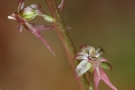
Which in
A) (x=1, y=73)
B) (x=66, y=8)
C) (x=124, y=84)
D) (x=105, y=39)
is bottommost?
(x=124, y=84)

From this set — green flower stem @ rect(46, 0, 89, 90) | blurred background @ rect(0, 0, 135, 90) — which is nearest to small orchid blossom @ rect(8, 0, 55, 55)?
green flower stem @ rect(46, 0, 89, 90)

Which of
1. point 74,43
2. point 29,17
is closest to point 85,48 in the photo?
point 29,17

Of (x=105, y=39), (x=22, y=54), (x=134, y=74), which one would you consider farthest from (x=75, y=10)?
(x=134, y=74)

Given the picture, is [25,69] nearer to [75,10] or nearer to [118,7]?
[75,10]

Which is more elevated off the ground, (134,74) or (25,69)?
(25,69)

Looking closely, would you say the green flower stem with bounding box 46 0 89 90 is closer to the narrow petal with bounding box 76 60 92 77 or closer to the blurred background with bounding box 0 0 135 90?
the narrow petal with bounding box 76 60 92 77

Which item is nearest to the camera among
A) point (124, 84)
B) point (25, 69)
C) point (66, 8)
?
point (124, 84)

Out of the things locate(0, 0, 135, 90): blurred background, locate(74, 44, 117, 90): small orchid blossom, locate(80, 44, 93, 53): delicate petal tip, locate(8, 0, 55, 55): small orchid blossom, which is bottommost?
locate(0, 0, 135, 90): blurred background

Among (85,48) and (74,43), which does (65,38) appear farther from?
(74,43)
